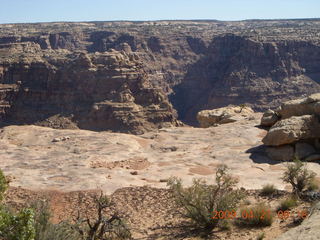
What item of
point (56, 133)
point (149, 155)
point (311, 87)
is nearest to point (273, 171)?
point (149, 155)

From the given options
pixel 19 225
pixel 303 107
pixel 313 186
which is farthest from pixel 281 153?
pixel 19 225

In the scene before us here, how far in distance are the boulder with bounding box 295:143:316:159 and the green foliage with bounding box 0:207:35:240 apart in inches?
516

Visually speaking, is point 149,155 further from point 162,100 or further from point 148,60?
point 148,60

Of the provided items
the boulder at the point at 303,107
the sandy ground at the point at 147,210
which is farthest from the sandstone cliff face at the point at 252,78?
the sandy ground at the point at 147,210

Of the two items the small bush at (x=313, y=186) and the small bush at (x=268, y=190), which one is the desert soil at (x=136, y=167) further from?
the small bush at (x=313, y=186)

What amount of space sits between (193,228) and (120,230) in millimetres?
1910

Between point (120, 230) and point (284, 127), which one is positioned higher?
point (284, 127)

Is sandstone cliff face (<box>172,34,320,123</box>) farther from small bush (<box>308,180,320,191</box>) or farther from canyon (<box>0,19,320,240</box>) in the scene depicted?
small bush (<box>308,180,320,191</box>)

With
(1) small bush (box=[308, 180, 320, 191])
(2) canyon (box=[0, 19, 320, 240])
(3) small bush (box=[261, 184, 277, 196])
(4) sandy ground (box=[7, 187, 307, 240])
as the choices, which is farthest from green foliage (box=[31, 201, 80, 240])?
(1) small bush (box=[308, 180, 320, 191])

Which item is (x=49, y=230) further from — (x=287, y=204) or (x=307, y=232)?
(x=287, y=204)

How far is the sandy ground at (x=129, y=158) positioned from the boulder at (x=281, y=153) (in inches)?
16.1

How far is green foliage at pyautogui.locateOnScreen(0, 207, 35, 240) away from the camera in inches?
281

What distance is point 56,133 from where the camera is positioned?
23094 mm

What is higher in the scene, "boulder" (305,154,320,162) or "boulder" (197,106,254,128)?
"boulder" (305,154,320,162)
